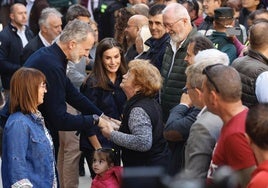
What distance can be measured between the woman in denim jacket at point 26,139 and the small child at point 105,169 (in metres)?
0.75

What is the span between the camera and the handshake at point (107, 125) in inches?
276

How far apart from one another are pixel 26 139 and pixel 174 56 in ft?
6.87

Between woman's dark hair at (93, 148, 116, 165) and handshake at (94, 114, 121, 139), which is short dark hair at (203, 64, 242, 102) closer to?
handshake at (94, 114, 121, 139)

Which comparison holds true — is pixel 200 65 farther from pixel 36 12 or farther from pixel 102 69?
pixel 36 12

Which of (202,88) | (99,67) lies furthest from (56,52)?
(202,88)

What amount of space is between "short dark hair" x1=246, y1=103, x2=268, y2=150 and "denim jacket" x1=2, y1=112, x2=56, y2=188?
86.0 inches

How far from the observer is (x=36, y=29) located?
13.9 m

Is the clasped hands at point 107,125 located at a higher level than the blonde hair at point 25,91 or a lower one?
lower

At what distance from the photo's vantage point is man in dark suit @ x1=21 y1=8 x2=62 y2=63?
9777 mm

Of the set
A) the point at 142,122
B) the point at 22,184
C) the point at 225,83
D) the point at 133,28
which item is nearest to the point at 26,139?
the point at 22,184

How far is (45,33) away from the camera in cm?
1001

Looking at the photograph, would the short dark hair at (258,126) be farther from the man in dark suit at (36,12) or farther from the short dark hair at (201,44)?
the man in dark suit at (36,12)

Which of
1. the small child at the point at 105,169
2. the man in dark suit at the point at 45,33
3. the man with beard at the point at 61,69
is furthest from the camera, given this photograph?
the man in dark suit at the point at 45,33

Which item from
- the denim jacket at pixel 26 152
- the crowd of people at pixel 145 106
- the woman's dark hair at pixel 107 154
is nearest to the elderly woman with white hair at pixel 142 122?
the crowd of people at pixel 145 106
